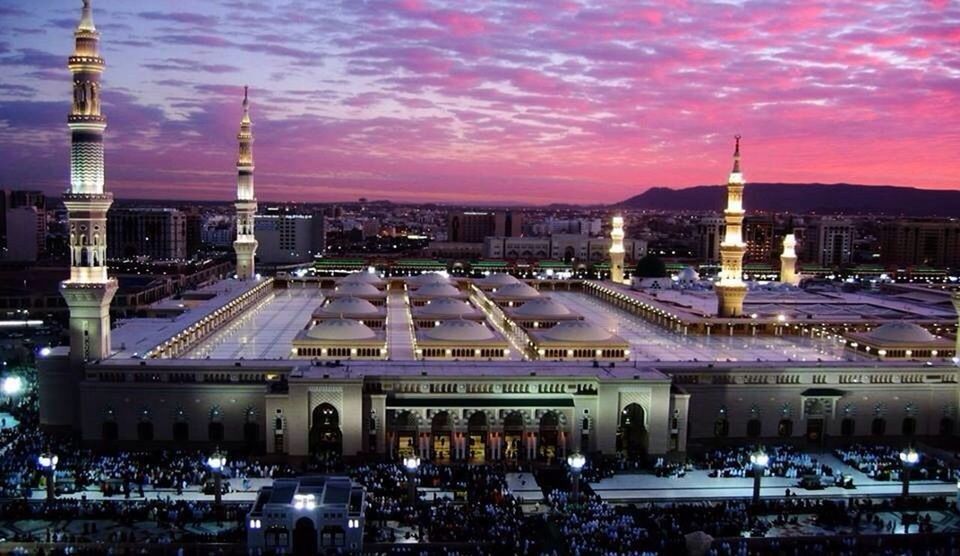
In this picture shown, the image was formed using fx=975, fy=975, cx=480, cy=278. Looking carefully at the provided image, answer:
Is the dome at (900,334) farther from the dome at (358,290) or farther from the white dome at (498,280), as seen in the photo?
the dome at (358,290)

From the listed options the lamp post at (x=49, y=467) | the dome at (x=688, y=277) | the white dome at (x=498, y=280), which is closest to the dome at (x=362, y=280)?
the white dome at (x=498, y=280)

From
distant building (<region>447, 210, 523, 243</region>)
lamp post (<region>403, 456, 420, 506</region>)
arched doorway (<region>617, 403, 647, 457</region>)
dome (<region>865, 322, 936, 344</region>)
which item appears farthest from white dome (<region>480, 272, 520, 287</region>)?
distant building (<region>447, 210, 523, 243</region>)

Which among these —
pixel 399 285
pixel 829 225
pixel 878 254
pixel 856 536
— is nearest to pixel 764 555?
pixel 856 536

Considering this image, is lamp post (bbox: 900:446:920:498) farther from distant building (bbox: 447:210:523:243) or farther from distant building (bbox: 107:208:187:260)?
distant building (bbox: 447:210:523:243)

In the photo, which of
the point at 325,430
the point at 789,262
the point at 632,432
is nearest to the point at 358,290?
Answer: the point at 325,430

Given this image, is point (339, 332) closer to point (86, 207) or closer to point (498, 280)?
point (86, 207)

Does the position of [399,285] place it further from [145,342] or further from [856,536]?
[856,536]
